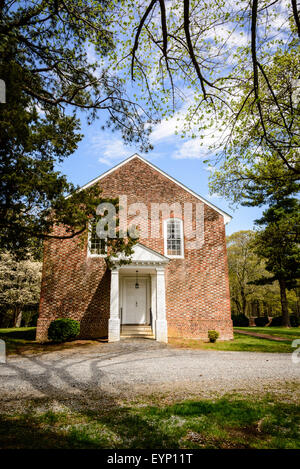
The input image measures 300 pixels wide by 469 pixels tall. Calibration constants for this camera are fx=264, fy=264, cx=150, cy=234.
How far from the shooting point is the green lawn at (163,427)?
3152 millimetres

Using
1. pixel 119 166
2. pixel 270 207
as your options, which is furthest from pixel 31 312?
pixel 270 207

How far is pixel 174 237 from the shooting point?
51.5 feet

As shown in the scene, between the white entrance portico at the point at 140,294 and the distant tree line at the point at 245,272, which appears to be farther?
the distant tree line at the point at 245,272

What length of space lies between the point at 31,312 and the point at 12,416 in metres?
32.9

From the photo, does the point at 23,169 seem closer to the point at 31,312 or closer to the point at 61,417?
the point at 61,417

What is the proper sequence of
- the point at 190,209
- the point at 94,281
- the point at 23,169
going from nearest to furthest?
the point at 23,169 → the point at 94,281 → the point at 190,209

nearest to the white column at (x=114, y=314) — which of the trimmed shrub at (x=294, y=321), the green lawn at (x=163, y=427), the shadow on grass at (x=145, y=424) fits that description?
the shadow on grass at (x=145, y=424)

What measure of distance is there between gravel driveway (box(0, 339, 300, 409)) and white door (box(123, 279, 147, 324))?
13.5ft

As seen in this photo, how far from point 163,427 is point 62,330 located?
10691 millimetres

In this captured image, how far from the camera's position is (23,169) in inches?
273

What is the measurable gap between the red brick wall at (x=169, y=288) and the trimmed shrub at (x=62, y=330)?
2.63 feet

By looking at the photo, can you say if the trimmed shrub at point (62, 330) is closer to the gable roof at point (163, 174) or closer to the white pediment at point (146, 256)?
the white pediment at point (146, 256)

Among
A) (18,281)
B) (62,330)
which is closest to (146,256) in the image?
(62,330)

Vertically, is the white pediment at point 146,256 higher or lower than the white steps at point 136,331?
higher
